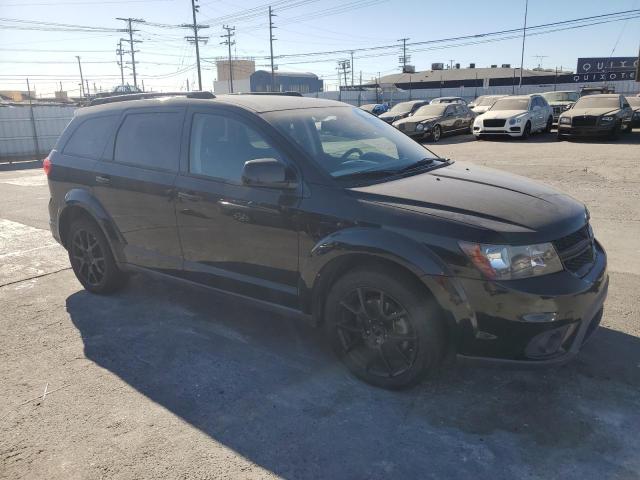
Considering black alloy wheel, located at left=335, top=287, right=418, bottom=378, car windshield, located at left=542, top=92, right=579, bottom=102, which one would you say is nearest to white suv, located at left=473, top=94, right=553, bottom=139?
car windshield, located at left=542, top=92, right=579, bottom=102

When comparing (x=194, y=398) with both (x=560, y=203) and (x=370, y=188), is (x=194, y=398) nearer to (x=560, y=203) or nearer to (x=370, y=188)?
(x=370, y=188)

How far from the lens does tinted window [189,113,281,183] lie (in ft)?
12.0

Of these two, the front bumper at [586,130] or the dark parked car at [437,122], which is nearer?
the front bumper at [586,130]

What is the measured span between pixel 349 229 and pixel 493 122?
59.8 ft

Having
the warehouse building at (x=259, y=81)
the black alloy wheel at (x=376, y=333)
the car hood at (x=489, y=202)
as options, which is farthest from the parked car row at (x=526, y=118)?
the warehouse building at (x=259, y=81)

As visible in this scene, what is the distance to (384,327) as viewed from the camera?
3172mm

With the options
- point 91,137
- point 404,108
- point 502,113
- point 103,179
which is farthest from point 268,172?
point 404,108

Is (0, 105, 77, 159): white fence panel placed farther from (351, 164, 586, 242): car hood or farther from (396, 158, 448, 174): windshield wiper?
(351, 164, 586, 242): car hood

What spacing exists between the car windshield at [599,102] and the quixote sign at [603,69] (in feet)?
156

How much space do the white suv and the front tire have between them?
1806 cm

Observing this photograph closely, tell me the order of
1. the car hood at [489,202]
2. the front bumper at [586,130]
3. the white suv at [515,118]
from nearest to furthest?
the car hood at [489,202] → the front bumper at [586,130] → the white suv at [515,118]

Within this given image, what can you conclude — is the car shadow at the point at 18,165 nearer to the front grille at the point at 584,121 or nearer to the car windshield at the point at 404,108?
the car windshield at the point at 404,108

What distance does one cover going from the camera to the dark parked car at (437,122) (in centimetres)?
2092

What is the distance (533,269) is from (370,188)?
1.07m
